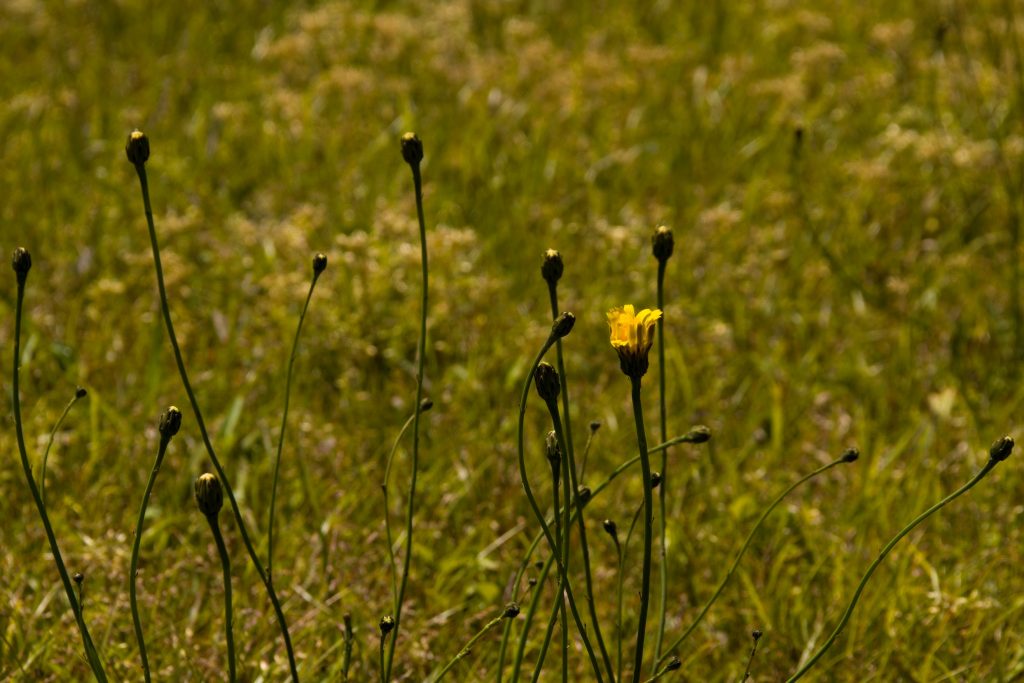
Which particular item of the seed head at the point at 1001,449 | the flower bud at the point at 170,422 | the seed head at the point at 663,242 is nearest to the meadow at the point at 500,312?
the seed head at the point at 663,242

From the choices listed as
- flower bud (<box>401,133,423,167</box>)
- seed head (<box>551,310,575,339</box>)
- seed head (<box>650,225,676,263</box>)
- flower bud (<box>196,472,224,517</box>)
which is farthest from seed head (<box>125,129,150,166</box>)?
seed head (<box>650,225,676,263</box>)

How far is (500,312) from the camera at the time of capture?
3.25 meters

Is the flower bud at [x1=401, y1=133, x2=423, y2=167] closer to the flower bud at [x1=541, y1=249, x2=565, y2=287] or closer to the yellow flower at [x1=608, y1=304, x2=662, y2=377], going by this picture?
the flower bud at [x1=541, y1=249, x2=565, y2=287]

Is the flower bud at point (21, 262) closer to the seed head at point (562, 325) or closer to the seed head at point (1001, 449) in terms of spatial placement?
the seed head at point (562, 325)

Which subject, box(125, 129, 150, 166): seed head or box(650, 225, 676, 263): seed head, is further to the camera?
box(650, 225, 676, 263): seed head

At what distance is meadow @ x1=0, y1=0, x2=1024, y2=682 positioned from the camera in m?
2.24

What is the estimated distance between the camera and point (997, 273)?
11.5 ft

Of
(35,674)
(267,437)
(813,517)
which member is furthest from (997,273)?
(35,674)

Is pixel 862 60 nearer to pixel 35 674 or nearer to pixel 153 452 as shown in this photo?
pixel 153 452

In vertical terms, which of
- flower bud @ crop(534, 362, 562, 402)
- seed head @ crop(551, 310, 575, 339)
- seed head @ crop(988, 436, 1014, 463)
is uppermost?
seed head @ crop(551, 310, 575, 339)

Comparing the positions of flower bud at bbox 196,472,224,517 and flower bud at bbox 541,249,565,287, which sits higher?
flower bud at bbox 541,249,565,287

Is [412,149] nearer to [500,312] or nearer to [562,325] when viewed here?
[562,325]

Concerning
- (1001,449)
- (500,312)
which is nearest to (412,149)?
Answer: (1001,449)

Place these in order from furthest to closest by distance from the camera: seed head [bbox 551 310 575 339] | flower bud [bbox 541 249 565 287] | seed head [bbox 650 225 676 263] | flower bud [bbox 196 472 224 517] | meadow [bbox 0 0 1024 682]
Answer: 1. meadow [bbox 0 0 1024 682]
2. seed head [bbox 650 225 676 263]
3. flower bud [bbox 541 249 565 287]
4. seed head [bbox 551 310 575 339]
5. flower bud [bbox 196 472 224 517]
